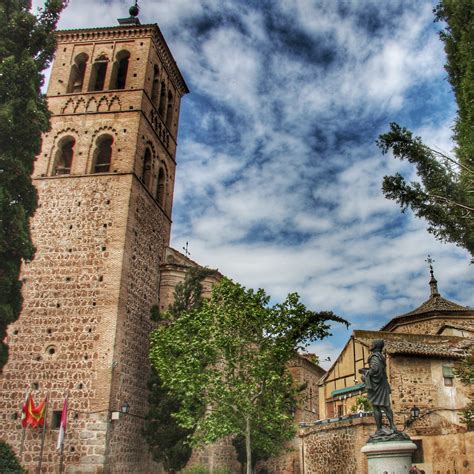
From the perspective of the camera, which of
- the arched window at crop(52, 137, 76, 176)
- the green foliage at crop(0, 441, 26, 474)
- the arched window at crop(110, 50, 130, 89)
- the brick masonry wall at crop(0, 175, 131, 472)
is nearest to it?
the green foliage at crop(0, 441, 26, 474)

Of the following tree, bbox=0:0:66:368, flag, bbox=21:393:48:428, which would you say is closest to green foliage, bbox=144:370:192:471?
flag, bbox=21:393:48:428

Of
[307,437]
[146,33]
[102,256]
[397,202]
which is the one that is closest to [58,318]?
[102,256]

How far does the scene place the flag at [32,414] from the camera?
1834 centimetres

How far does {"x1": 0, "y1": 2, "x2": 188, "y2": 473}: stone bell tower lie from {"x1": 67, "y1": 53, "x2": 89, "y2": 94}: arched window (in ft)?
0.23

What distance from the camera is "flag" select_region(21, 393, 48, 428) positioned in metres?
18.3

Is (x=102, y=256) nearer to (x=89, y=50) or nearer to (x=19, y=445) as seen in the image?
(x=19, y=445)

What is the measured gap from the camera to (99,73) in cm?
2731

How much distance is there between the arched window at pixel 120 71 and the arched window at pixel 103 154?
2.95m

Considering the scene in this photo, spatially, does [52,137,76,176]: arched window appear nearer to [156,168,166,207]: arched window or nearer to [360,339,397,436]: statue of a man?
[156,168,166,207]: arched window

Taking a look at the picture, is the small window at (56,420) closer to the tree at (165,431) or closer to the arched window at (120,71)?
the tree at (165,431)

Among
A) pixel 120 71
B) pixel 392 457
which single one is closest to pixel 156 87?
pixel 120 71

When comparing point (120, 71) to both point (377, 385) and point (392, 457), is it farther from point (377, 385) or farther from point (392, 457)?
point (392, 457)

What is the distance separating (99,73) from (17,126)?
14.4 metres

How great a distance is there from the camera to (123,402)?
64.4 ft
